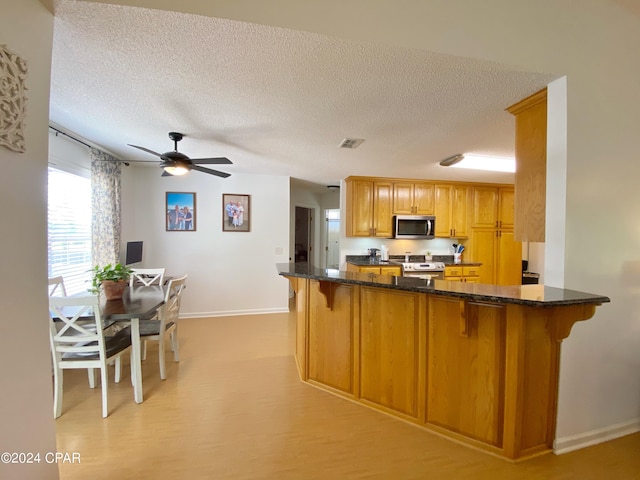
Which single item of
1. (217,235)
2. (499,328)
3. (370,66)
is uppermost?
(370,66)

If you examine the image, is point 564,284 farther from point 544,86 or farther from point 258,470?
point 258,470

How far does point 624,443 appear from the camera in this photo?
1720 millimetres

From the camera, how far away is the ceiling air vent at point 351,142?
8.87ft

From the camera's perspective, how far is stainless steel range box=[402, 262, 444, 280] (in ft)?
14.3

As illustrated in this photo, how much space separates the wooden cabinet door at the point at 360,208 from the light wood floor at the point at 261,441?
8.68ft

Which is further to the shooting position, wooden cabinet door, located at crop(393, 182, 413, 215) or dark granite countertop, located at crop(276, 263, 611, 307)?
wooden cabinet door, located at crop(393, 182, 413, 215)

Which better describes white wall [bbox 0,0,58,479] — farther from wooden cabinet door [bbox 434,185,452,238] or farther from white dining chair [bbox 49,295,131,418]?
wooden cabinet door [bbox 434,185,452,238]

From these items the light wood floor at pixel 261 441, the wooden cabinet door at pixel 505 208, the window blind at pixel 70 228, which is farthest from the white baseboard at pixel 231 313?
the wooden cabinet door at pixel 505 208

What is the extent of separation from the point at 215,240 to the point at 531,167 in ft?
13.9

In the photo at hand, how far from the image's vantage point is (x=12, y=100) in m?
1.00

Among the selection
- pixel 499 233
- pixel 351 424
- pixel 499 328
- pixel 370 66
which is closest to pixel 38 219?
pixel 370 66

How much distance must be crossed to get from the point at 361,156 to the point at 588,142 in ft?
6.79

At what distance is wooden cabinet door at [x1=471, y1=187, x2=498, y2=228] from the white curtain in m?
5.63

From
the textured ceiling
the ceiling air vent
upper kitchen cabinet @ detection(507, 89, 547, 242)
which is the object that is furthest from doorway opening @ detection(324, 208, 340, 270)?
upper kitchen cabinet @ detection(507, 89, 547, 242)
